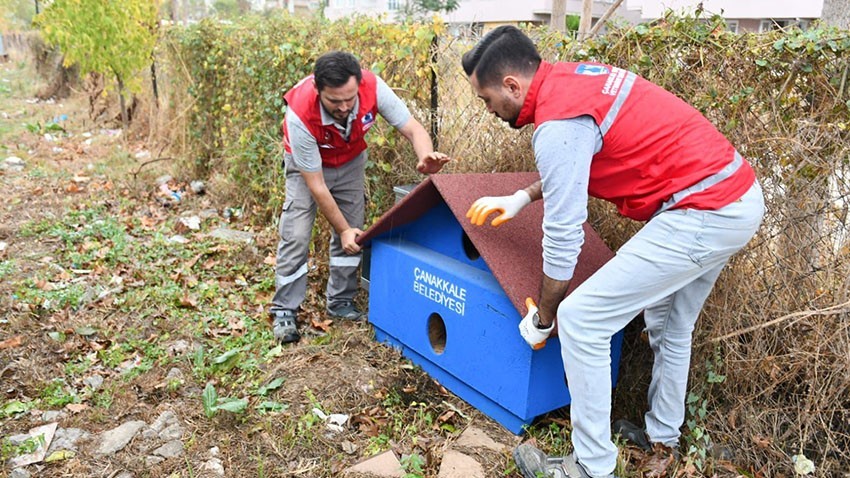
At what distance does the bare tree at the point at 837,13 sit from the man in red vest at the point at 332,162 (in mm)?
2472

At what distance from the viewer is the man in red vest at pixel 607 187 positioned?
88.3 inches

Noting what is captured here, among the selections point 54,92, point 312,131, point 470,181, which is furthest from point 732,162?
point 54,92

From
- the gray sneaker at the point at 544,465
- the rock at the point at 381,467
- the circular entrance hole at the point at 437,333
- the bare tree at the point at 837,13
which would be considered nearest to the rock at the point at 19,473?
the rock at the point at 381,467

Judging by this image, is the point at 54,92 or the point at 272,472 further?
the point at 54,92

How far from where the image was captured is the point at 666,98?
239 cm

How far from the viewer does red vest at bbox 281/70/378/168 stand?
11.8ft

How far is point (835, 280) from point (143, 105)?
996cm

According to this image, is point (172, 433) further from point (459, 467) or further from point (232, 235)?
point (232, 235)

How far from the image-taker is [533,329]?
258 centimetres

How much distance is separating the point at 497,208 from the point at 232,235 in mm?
3887

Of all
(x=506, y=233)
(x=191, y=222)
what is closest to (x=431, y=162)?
(x=506, y=233)

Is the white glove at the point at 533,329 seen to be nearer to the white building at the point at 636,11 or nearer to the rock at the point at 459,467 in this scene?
the rock at the point at 459,467

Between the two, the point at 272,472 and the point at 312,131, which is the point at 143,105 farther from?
the point at 272,472

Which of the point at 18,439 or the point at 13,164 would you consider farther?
the point at 13,164
